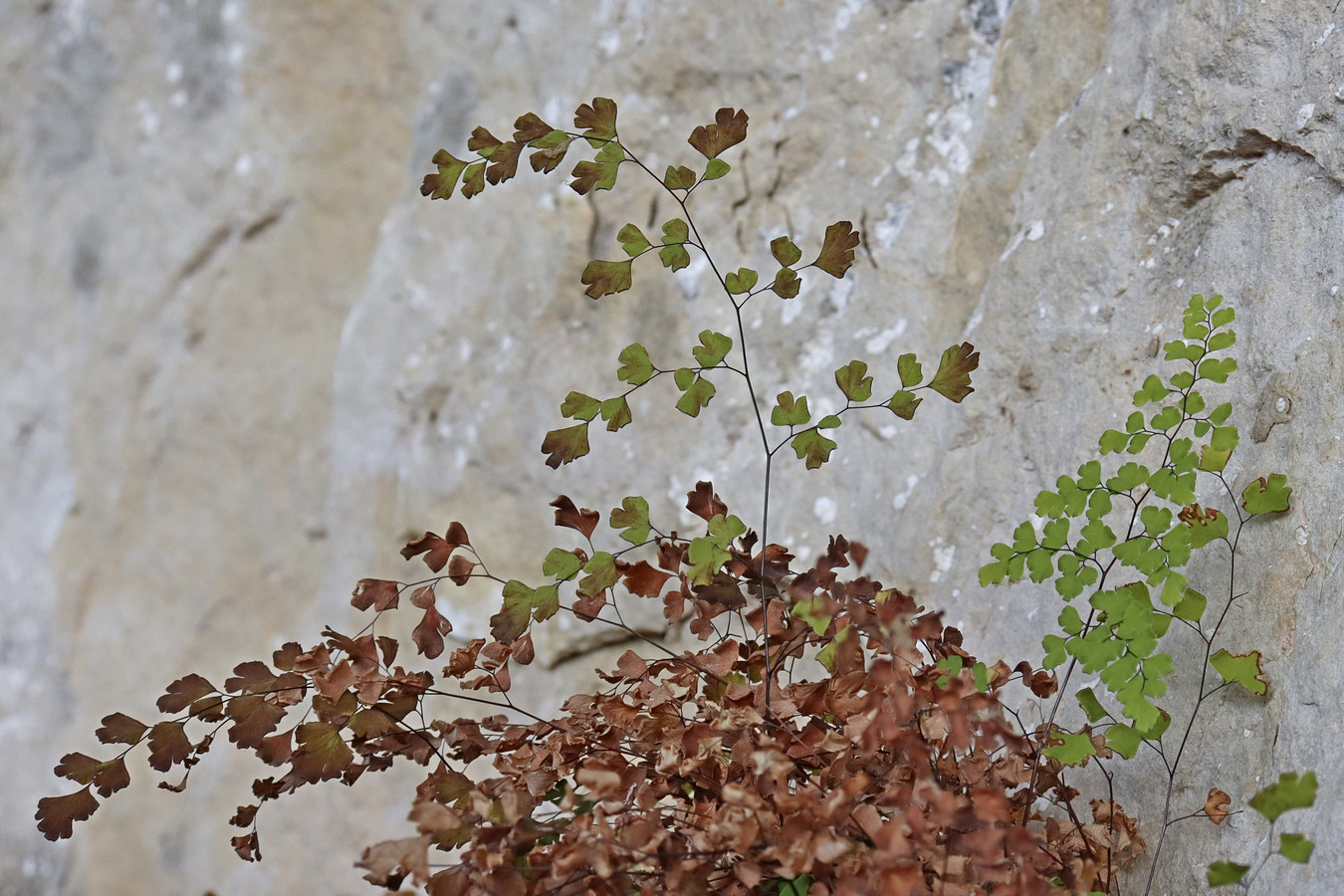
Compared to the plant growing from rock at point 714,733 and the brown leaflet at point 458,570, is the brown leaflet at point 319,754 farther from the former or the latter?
the brown leaflet at point 458,570

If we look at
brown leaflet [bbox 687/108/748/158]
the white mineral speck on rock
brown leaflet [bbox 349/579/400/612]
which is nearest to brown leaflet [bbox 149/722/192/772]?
brown leaflet [bbox 349/579/400/612]

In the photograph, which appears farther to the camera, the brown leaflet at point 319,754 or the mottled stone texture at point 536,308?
the mottled stone texture at point 536,308

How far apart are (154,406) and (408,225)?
77 cm

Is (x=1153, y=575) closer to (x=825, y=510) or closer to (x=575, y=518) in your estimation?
(x=575, y=518)

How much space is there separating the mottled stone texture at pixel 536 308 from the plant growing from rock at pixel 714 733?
188 millimetres

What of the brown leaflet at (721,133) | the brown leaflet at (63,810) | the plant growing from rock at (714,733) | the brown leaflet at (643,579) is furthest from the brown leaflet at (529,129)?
the brown leaflet at (63,810)

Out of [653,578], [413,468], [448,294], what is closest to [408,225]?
[448,294]

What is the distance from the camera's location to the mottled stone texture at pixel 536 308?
976 millimetres

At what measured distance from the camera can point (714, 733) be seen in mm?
752

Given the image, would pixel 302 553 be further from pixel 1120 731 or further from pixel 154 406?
pixel 1120 731

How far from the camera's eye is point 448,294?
185cm

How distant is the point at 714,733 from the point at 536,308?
42.9 inches

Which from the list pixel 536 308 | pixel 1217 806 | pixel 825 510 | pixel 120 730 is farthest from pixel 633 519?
pixel 536 308

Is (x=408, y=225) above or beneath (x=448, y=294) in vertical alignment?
above
